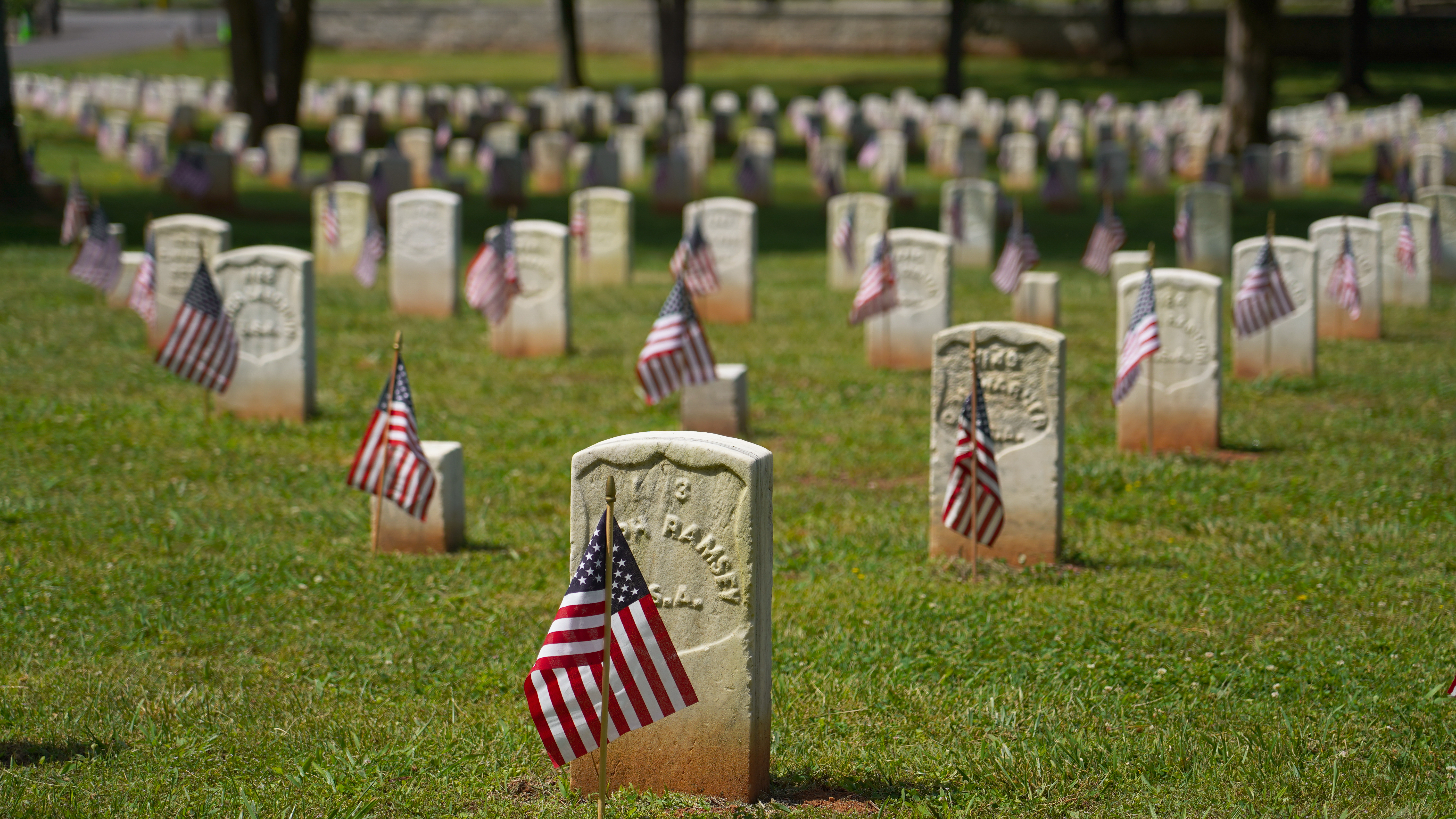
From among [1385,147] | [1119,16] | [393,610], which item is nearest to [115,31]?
[1119,16]

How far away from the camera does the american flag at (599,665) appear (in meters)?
4.85

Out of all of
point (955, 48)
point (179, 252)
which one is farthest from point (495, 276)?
point (955, 48)

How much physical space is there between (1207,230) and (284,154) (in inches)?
641

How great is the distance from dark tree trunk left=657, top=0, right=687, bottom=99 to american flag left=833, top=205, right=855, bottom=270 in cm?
2068

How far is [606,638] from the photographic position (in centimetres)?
487

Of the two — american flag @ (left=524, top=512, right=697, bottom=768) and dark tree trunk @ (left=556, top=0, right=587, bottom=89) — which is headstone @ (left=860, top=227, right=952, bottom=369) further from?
dark tree trunk @ (left=556, top=0, right=587, bottom=89)

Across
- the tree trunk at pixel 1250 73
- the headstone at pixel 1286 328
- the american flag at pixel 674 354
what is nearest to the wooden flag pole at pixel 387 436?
the american flag at pixel 674 354

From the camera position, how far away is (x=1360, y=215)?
83.1 feet

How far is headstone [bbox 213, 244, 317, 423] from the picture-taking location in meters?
10.9

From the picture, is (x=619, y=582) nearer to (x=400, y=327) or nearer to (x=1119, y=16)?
(x=400, y=327)

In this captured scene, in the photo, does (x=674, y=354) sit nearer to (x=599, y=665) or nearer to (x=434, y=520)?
Result: (x=434, y=520)

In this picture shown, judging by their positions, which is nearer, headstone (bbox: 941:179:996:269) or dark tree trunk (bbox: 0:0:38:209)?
headstone (bbox: 941:179:996:269)

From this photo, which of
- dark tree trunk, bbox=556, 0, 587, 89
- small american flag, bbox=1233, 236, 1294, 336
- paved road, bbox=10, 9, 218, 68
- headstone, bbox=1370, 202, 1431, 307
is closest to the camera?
small american flag, bbox=1233, 236, 1294, 336

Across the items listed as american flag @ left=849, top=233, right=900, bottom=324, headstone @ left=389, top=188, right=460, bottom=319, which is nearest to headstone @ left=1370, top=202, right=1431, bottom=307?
american flag @ left=849, top=233, right=900, bottom=324
